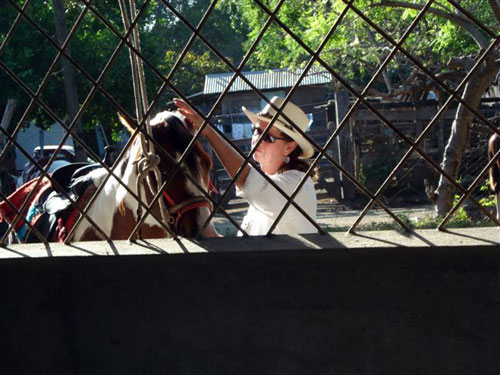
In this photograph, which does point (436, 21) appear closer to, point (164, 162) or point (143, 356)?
point (164, 162)

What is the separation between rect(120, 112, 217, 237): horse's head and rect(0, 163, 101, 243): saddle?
0.52 m

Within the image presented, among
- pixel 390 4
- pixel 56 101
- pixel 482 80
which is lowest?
pixel 56 101

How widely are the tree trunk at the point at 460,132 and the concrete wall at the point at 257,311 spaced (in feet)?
21.4

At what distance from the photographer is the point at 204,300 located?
7.70 ft

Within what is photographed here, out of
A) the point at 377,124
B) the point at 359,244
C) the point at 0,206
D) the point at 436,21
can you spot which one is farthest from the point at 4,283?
the point at 377,124

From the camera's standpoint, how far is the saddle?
3957 millimetres

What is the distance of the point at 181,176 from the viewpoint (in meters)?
3.24

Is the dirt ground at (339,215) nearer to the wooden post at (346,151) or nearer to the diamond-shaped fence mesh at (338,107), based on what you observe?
the diamond-shaped fence mesh at (338,107)

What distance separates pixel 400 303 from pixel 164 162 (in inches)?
53.7

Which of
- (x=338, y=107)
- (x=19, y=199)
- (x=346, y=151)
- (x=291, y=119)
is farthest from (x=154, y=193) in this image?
(x=346, y=151)

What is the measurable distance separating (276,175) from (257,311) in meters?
1.47

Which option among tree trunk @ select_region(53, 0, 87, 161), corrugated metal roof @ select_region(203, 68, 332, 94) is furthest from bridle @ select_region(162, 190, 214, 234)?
corrugated metal roof @ select_region(203, 68, 332, 94)

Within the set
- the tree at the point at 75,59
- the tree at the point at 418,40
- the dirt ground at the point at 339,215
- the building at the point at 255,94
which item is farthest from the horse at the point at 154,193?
the building at the point at 255,94

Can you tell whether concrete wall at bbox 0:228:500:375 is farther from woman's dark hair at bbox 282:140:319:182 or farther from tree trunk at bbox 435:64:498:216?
tree trunk at bbox 435:64:498:216
